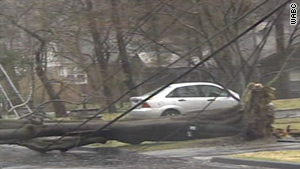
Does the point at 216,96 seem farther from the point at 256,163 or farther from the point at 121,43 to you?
the point at 256,163

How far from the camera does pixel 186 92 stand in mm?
21938

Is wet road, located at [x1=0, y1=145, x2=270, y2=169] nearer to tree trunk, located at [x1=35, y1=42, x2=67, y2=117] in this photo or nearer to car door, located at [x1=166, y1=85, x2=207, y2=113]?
car door, located at [x1=166, y1=85, x2=207, y2=113]

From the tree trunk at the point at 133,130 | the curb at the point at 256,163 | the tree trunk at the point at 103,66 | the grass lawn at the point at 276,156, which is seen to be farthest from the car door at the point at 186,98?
the curb at the point at 256,163

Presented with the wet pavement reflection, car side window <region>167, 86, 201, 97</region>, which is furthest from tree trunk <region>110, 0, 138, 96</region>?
the wet pavement reflection

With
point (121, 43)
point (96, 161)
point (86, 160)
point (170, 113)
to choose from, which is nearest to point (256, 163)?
point (96, 161)

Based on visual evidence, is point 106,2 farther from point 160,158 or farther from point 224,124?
point 160,158

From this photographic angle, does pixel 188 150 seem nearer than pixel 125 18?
Yes

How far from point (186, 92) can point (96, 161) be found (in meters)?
8.06

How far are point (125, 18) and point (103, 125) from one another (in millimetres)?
6118

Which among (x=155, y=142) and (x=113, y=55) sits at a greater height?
(x=113, y=55)

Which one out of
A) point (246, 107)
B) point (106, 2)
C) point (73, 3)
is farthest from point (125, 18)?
point (246, 107)

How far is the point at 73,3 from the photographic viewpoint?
23.2 m

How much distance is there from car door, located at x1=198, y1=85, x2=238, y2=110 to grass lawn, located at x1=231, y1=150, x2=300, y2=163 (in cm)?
777

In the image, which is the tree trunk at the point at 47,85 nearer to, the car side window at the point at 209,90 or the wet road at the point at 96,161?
the car side window at the point at 209,90
